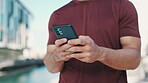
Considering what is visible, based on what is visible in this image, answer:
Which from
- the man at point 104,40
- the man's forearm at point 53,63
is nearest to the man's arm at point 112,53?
the man at point 104,40

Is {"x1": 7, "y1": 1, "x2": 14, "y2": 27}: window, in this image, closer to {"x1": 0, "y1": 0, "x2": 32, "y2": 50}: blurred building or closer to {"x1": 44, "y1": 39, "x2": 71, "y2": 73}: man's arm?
{"x1": 0, "y1": 0, "x2": 32, "y2": 50}: blurred building

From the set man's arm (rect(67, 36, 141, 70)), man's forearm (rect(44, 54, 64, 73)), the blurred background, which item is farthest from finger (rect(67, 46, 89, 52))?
the blurred background

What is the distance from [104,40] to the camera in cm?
74

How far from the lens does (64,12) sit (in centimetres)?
82

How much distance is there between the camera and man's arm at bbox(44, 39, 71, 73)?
0.65 m

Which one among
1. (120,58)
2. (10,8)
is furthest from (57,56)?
(10,8)

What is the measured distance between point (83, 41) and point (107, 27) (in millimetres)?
157

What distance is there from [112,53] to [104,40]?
0.09 metres

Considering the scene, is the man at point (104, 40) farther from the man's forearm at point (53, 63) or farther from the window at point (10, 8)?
the window at point (10, 8)

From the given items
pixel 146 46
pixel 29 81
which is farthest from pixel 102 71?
pixel 29 81

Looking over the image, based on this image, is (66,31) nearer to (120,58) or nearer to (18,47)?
(120,58)

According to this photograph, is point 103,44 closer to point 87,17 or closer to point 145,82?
point 87,17

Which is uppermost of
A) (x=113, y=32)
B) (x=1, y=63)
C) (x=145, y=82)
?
(x=113, y=32)

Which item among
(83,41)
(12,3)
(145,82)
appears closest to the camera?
(83,41)
